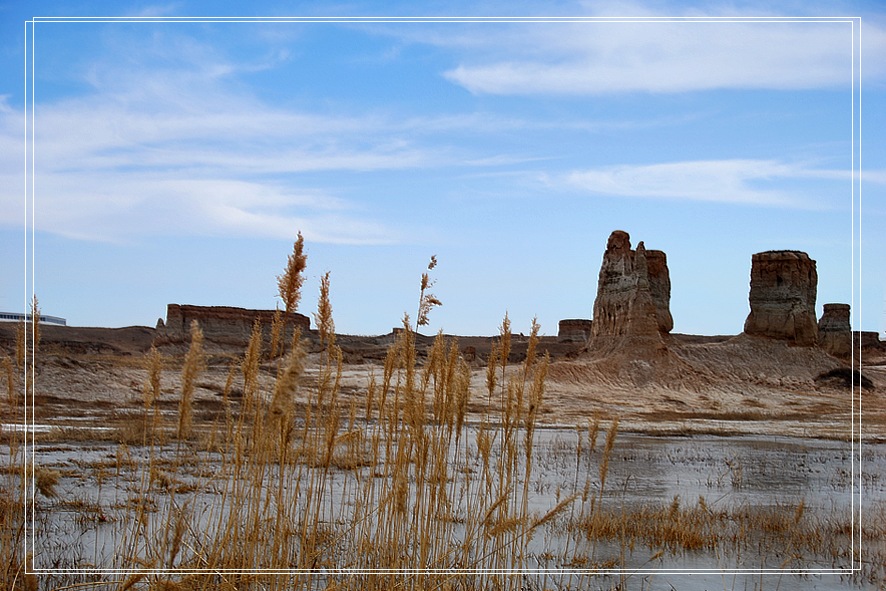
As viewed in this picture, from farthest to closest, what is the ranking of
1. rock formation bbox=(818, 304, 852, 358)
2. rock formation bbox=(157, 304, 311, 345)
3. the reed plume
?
rock formation bbox=(818, 304, 852, 358)
rock formation bbox=(157, 304, 311, 345)
the reed plume

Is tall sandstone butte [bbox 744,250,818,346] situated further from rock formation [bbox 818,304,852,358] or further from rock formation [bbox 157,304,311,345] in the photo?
rock formation [bbox 157,304,311,345]

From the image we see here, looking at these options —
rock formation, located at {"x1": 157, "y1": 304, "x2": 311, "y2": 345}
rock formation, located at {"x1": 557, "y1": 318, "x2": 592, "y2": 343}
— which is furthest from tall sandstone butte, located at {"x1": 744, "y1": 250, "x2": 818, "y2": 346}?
rock formation, located at {"x1": 557, "y1": 318, "x2": 592, "y2": 343}

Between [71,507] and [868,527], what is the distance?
6.38 m

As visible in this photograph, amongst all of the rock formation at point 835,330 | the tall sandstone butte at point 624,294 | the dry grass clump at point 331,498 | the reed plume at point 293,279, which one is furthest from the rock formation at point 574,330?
the reed plume at point 293,279

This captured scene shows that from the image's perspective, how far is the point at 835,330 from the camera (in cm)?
6669

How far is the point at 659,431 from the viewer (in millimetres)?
20328

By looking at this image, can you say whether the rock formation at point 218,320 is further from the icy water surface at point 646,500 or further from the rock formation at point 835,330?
the rock formation at point 835,330

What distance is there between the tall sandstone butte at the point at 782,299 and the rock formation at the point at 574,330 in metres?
37.3

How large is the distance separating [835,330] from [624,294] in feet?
107

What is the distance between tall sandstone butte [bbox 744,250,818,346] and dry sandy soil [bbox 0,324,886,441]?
903 mm

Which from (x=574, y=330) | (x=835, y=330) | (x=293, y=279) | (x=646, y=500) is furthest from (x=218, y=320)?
(x=574, y=330)

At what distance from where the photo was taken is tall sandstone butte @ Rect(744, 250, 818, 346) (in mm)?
47719

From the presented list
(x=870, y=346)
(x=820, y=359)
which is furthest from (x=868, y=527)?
(x=870, y=346)

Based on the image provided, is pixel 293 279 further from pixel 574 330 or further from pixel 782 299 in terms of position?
pixel 574 330
